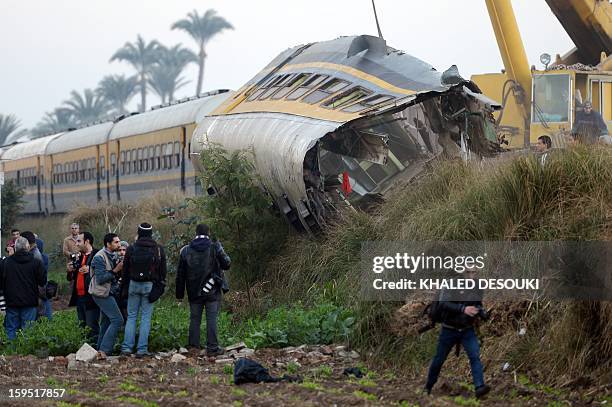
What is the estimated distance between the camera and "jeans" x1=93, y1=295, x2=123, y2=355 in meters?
14.1

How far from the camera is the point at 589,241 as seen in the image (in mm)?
11320

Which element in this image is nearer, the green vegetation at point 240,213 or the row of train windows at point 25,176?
the green vegetation at point 240,213

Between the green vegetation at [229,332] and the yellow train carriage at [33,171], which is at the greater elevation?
the yellow train carriage at [33,171]

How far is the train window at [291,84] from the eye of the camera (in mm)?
19297

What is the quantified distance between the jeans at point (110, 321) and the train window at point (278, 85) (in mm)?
6810

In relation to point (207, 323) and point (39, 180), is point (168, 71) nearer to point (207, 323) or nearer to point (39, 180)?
point (39, 180)

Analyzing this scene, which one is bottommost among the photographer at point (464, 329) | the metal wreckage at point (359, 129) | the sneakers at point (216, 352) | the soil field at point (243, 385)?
the soil field at point (243, 385)

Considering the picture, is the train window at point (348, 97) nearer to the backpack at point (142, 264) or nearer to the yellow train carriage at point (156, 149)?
the backpack at point (142, 264)

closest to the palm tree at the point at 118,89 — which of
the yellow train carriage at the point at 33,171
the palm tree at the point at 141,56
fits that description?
the palm tree at the point at 141,56

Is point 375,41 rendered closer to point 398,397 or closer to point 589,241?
point 589,241

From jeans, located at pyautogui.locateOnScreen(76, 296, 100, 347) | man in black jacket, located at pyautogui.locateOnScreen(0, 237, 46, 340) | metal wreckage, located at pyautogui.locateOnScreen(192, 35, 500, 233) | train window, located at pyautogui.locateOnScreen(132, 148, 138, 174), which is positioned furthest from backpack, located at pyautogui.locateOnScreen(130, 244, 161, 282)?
train window, located at pyautogui.locateOnScreen(132, 148, 138, 174)

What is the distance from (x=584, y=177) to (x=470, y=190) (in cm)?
165

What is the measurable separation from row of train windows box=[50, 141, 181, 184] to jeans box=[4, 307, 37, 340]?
13528 mm

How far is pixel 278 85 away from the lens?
20.2 metres
